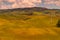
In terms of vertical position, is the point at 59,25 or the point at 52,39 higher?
the point at 52,39

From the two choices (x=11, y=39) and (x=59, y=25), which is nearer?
(x=11, y=39)

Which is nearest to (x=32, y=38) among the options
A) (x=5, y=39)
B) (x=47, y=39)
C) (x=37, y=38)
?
(x=37, y=38)

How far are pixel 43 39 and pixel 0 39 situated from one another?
1600cm

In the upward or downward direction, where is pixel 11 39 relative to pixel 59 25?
upward

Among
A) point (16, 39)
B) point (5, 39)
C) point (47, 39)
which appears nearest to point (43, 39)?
point (47, 39)

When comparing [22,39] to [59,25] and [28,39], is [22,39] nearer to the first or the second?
[28,39]

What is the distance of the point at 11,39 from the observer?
2493 inches

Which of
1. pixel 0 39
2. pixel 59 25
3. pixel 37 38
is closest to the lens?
pixel 0 39

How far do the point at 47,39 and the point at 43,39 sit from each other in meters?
1.51

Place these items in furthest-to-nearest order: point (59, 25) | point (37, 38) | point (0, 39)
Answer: point (59, 25), point (37, 38), point (0, 39)

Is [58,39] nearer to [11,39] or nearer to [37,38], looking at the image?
[37,38]

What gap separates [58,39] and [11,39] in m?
17.7

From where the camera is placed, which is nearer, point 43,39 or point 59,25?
point 43,39

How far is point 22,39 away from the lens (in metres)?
63.6
